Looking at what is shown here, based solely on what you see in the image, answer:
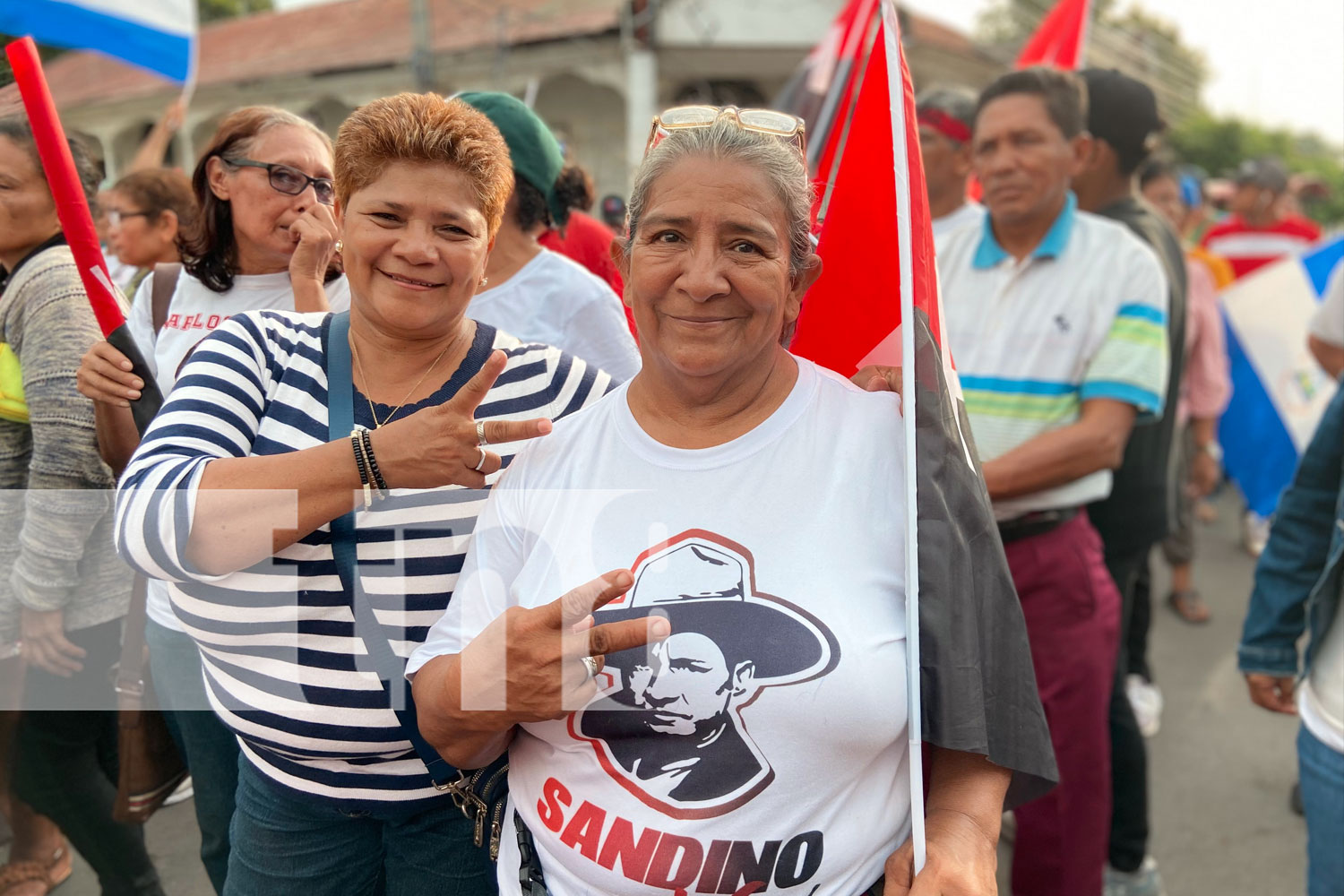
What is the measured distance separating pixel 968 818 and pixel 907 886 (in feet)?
0.41

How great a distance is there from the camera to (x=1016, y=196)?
105 inches

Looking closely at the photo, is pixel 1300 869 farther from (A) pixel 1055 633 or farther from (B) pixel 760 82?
(B) pixel 760 82

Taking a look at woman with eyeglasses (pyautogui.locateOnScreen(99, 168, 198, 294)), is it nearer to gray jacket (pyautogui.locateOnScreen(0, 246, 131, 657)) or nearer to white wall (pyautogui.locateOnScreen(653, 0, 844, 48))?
gray jacket (pyautogui.locateOnScreen(0, 246, 131, 657))

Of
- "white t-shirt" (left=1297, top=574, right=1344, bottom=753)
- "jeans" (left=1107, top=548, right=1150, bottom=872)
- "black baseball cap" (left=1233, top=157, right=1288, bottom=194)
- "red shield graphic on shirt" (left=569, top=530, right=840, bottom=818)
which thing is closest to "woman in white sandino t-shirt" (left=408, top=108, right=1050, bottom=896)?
"red shield graphic on shirt" (left=569, top=530, right=840, bottom=818)

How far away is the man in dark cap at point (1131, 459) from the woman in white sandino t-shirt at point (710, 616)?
6.41 feet

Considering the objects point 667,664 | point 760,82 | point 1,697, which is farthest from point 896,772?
point 760,82

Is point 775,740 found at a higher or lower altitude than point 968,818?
higher

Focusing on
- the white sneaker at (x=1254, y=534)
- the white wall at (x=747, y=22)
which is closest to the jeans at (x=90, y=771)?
the white sneaker at (x=1254, y=534)

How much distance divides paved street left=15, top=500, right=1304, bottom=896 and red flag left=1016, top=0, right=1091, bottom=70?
9.58ft

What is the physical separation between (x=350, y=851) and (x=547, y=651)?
66 centimetres

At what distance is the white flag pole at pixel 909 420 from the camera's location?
1.29 metres

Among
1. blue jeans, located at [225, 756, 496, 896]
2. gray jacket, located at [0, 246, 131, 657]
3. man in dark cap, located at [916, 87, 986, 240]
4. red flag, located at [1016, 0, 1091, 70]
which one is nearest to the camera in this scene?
blue jeans, located at [225, 756, 496, 896]

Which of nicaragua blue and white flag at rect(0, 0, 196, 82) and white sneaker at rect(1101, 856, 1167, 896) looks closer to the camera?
nicaragua blue and white flag at rect(0, 0, 196, 82)

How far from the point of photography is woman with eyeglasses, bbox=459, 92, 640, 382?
8.36 feet
